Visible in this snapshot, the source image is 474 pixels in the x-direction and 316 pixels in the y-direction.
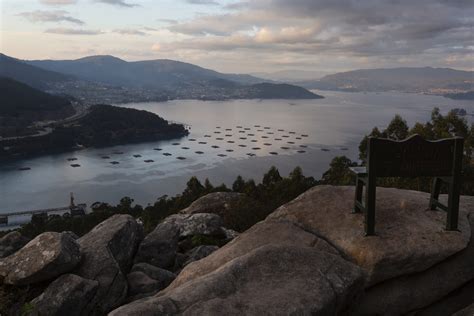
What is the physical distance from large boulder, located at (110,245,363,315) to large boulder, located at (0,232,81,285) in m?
3.87

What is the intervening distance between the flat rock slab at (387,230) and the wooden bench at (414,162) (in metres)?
0.38

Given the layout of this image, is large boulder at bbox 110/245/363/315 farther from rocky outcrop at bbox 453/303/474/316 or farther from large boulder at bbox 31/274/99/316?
large boulder at bbox 31/274/99/316

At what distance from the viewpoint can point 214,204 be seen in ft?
88.5

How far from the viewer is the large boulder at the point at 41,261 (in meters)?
9.39

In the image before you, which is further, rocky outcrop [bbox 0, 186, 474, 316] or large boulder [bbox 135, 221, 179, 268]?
large boulder [bbox 135, 221, 179, 268]

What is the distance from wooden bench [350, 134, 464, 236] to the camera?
850cm

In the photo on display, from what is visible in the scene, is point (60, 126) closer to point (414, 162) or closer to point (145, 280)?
point (145, 280)

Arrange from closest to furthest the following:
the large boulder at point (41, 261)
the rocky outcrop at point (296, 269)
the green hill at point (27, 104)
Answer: the rocky outcrop at point (296, 269), the large boulder at point (41, 261), the green hill at point (27, 104)

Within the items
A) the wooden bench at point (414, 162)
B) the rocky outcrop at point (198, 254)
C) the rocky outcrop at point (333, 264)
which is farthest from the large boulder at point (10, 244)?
the wooden bench at point (414, 162)

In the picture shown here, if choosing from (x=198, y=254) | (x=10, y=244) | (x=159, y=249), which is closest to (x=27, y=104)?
(x=10, y=244)

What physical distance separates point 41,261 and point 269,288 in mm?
5977

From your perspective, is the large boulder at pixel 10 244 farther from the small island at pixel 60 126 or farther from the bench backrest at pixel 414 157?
the small island at pixel 60 126

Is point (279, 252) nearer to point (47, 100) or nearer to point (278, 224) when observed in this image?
point (278, 224)

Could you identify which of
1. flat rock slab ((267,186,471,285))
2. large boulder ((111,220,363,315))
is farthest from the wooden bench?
large boulder ((111,220,363,315))
